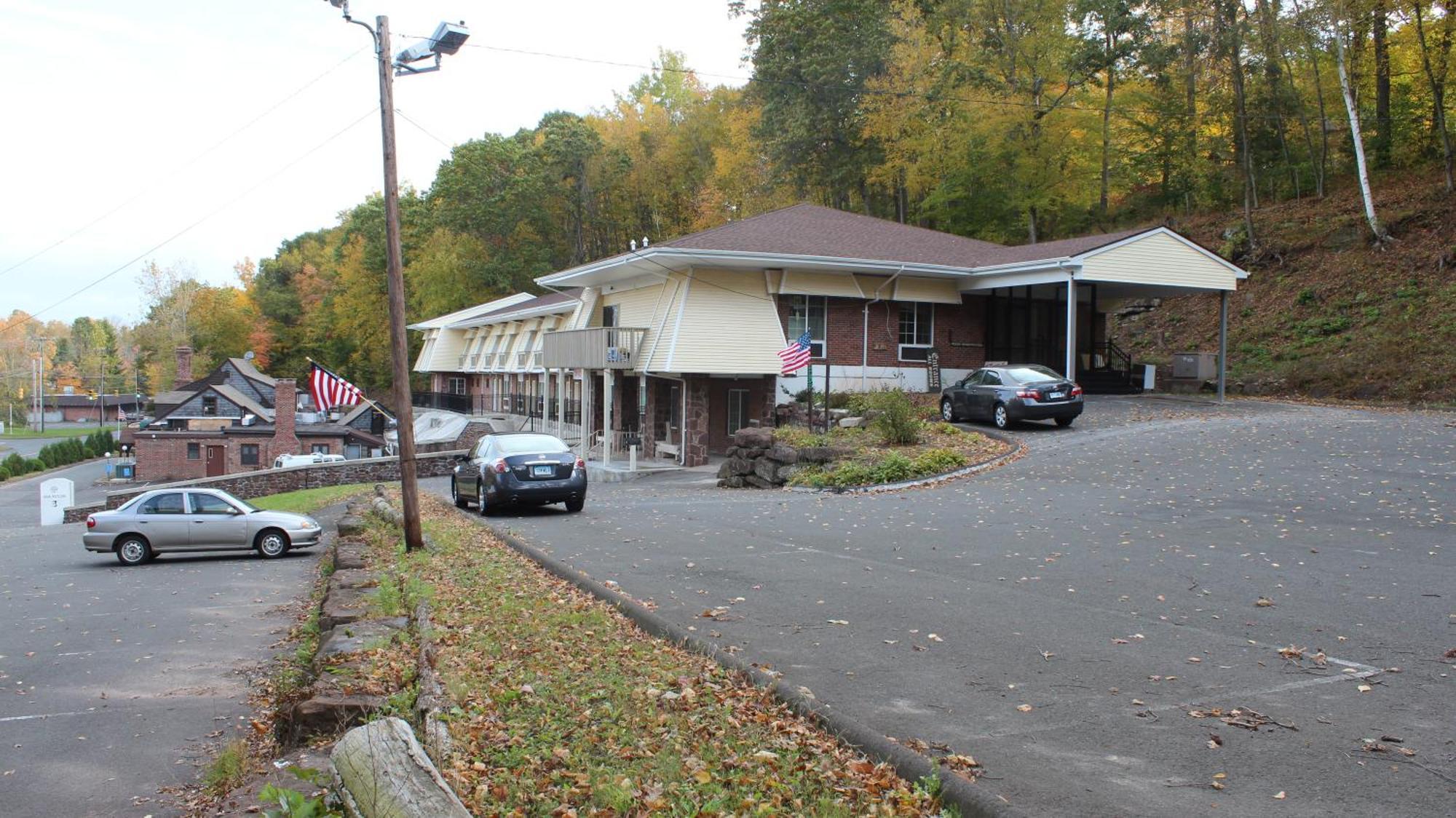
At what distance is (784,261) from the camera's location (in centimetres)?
2786

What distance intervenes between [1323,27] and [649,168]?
37386 mm

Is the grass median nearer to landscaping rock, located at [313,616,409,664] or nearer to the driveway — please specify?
landscaping rock, located at [313,616,409,664]

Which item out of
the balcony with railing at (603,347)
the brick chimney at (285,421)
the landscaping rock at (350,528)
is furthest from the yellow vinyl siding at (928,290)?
the brick chimney at (285,421)

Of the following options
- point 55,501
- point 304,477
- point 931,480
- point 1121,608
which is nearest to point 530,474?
point 931,480

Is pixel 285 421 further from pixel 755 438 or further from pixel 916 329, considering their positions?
pixel 755 438

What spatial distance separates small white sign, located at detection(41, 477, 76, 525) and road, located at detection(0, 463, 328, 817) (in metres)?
19.5

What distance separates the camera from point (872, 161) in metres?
44.7

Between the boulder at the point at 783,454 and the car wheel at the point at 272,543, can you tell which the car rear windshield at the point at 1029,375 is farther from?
the car wheel at the point at 272,543

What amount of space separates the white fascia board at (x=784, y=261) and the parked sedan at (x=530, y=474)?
9.82 m

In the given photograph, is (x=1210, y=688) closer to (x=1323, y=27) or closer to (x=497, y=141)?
(x=1323, y=27)

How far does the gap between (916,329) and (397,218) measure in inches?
785

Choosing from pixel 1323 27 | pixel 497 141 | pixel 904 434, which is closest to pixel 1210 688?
pixel 904 434

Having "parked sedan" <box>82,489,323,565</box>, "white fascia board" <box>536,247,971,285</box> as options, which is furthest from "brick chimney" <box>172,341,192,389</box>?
"parked sedan" <box>82,489,323,565</box>

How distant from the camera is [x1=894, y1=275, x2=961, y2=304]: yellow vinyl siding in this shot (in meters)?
30.2
